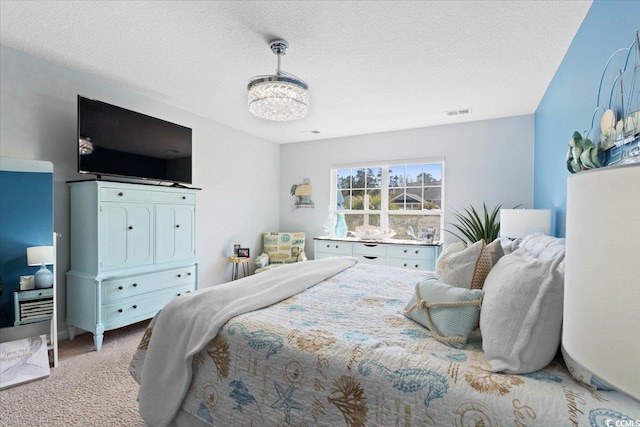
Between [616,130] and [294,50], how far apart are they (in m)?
2.04

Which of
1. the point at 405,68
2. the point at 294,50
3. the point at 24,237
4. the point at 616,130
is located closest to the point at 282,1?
the point at 294,50

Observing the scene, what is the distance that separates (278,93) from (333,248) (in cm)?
289

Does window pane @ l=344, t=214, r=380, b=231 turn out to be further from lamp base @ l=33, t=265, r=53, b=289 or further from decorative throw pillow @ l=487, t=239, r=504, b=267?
lamp base @ l=33, t=265, r=53, b=289

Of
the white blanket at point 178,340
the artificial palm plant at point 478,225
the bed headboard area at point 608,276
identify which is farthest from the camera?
the artificial palm plant at point 478,225

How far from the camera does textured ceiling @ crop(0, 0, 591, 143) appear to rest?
6.33 feet

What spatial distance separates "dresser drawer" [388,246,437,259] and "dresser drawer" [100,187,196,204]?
2.65m

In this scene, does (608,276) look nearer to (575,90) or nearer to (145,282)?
(575,90)

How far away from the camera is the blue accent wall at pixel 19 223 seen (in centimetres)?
235

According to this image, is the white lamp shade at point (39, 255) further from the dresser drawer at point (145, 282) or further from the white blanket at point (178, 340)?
the white blanket at point (178, 340)

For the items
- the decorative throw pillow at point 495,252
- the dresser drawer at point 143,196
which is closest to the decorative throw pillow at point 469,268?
the decorative throw pillow at point 495,252

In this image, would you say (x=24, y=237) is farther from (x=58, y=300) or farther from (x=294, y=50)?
(x=294, y=50)

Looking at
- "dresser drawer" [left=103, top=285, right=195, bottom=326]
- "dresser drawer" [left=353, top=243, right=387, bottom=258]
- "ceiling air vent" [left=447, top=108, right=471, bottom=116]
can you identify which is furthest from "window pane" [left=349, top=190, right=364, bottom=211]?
"dresser drawer" [left=103, top=285, right=195, bottom=326]

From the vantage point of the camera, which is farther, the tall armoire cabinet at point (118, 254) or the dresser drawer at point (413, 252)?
the dresser drawer at point (413, 252)

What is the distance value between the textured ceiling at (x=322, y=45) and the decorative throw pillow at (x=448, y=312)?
169 centimetres
